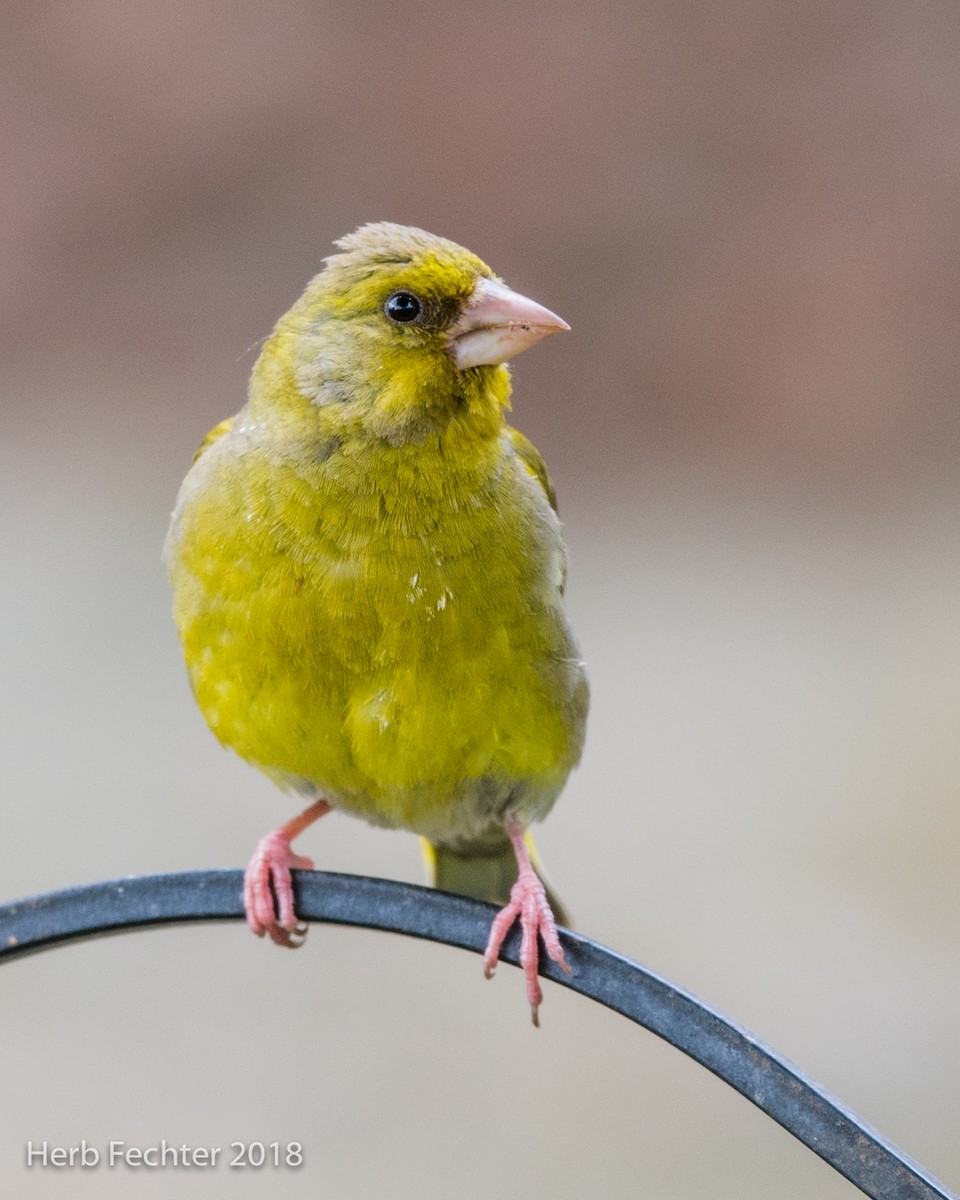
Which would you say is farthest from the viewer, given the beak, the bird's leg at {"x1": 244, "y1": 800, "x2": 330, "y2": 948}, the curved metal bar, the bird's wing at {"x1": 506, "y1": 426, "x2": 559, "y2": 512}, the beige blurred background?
the beige blurred background

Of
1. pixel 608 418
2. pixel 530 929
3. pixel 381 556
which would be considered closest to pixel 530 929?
pixel 530 929

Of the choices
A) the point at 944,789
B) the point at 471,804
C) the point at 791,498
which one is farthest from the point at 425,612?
the point at 791,498

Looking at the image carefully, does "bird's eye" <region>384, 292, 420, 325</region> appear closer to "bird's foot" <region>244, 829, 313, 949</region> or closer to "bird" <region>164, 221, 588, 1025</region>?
"bird" <region>164, 221, 588, 1025</region>

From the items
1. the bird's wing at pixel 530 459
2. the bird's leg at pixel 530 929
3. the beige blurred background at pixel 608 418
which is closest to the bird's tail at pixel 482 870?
the bird's leg at pixel 530 929

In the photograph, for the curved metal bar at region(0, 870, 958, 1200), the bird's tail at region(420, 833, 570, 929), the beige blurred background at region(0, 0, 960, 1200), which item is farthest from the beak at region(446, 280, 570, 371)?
the beige blurred background at region(0, 0, 960, 1200)

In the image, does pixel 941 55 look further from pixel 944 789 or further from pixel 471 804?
pixel 471 804

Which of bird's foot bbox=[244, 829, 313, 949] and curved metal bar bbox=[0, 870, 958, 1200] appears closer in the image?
curved metal bar bbox=[0, 870, 958, 1200]

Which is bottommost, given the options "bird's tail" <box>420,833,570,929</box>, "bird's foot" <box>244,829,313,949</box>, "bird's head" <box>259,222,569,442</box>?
"bird's foot" <box>244,829,313,949</box>
